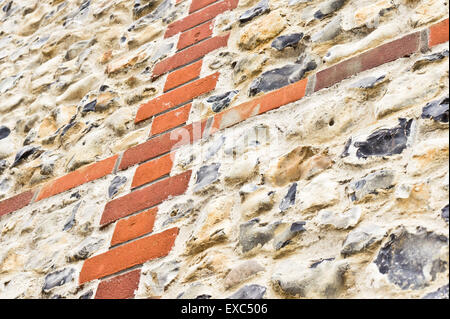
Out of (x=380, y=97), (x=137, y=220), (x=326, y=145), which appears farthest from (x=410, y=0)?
(x=137, y=220)

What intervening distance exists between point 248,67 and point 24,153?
945mm

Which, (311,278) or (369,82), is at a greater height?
(369,82)

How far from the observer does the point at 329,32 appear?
1.65 m

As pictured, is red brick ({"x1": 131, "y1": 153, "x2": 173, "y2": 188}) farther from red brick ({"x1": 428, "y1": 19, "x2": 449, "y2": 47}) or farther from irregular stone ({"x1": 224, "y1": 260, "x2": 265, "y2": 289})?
red brick ({"x1": 428, "y1": 19, "x2": 449, "y2": 47})

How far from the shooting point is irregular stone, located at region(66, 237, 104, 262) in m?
1.65

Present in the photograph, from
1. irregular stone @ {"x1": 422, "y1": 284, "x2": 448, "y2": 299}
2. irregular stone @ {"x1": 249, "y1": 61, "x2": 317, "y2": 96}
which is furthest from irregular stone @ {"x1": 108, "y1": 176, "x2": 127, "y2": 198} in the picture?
irregular stone @ {"x1": 422, "y1": 284, "x2": 448, "y2": 299}

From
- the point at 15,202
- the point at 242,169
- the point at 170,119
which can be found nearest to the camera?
the point at 242,169

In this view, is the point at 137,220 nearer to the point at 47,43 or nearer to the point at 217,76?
the point at 217,76

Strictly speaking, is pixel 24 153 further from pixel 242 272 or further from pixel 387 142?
pixel 387 142

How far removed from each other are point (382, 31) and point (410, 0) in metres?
0.11

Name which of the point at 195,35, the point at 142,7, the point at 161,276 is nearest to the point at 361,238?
the point at 161,276

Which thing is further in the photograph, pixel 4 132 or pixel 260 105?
pixel 4 132

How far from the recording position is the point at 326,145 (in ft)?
4.57

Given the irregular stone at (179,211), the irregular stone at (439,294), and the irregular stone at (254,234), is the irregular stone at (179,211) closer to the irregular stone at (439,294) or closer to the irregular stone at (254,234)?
the irregular stone at (254,234)
